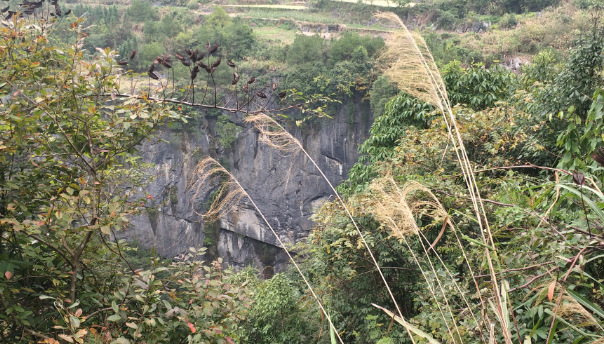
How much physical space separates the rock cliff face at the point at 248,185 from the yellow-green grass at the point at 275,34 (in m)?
4.25

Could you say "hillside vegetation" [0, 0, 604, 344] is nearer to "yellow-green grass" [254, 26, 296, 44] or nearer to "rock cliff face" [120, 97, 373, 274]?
"rock cliff face" [120, 97, 373, 274]

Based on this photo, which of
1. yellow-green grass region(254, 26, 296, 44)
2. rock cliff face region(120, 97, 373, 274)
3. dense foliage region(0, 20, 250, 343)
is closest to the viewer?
dense foliage region(0, 20, 250, 343)

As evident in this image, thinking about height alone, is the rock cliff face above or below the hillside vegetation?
below

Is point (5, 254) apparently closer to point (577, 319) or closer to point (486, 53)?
point (577, 319)

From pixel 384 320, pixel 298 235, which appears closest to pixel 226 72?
pixel 298 235

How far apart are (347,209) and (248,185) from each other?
1342 cm

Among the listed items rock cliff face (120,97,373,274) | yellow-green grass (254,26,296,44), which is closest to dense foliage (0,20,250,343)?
rock cliff face (120,97,373,274)

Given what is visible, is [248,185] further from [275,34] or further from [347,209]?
[347,209]

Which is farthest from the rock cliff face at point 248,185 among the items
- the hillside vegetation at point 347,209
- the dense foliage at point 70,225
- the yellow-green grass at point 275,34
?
the dense foliage at point 70,225

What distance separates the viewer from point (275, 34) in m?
16.6

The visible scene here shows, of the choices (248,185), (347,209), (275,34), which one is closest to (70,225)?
(347,209)

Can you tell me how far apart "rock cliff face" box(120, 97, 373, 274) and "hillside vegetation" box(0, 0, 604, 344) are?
3.63 metres

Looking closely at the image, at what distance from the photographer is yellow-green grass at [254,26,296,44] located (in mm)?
15781

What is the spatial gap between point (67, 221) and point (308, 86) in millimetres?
12062
